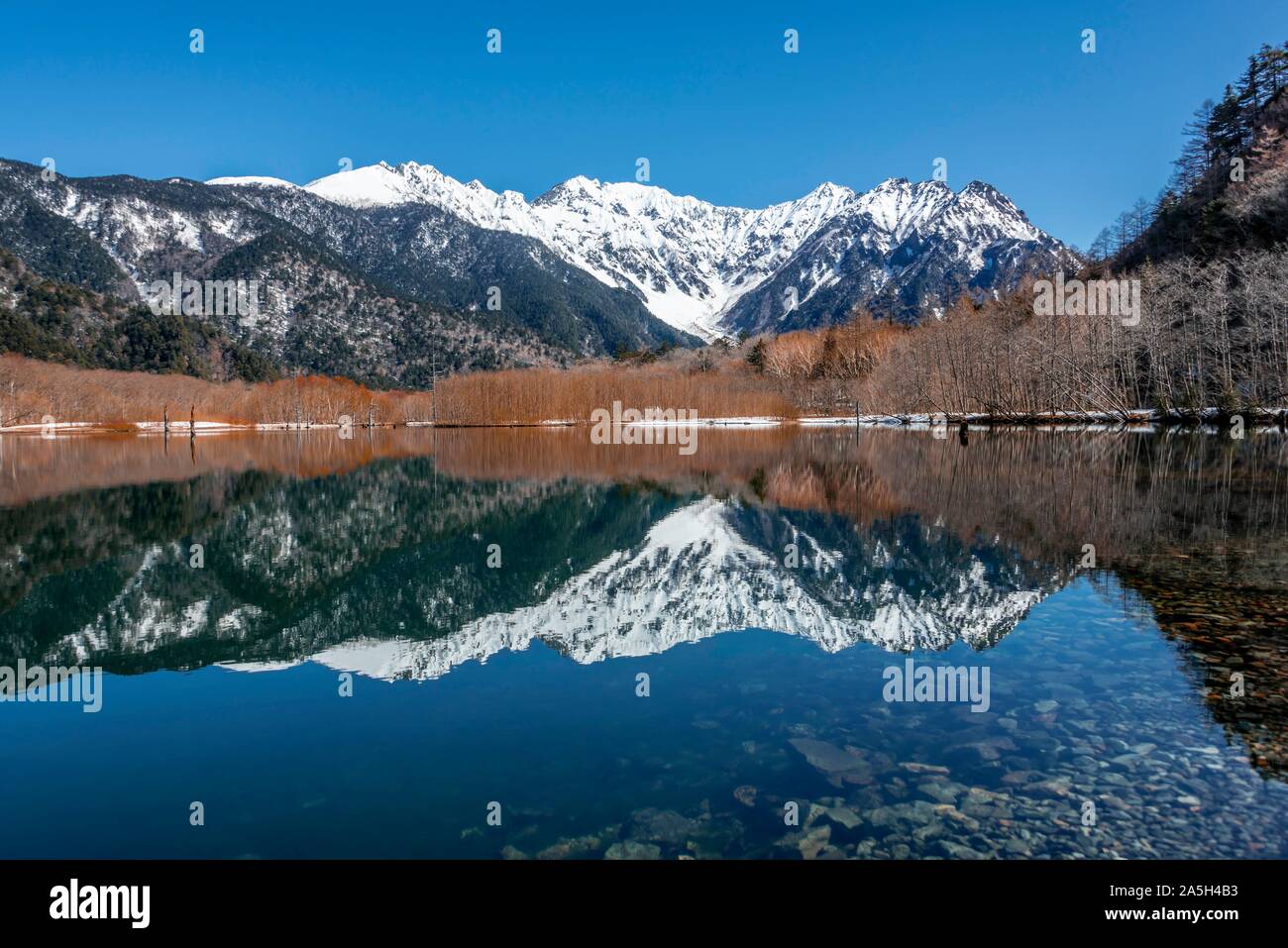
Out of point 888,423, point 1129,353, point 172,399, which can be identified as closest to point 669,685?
point 1129,353

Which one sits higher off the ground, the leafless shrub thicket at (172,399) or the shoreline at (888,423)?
the leafless shrub thicket at (172,399)

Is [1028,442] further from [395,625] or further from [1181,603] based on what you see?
[395,625]

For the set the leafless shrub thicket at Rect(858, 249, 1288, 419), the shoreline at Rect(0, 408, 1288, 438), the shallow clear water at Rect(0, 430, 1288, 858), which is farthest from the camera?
the shoreline at Rect(0, 408, 1288, 438)

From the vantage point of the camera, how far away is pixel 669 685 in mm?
8695

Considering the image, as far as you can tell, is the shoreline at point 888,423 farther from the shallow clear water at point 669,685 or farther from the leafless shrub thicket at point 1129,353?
the shallow clear water at point 669,685

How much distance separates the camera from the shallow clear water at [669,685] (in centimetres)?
538

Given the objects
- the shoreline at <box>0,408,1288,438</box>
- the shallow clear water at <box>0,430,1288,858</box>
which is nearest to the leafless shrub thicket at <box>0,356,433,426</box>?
the shoreline at <box>0,408,1288,438</box>

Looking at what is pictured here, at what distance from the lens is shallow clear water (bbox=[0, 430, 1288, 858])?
5.38 meters

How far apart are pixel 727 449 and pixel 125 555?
133ft

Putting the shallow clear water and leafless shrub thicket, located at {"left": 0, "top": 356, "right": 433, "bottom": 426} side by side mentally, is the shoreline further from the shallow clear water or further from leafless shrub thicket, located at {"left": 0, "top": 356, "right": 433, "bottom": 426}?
the shallow clear water

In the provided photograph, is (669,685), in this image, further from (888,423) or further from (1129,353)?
(888,423)

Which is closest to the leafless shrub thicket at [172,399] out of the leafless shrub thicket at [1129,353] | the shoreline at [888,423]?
the shoreline at [888,423]
